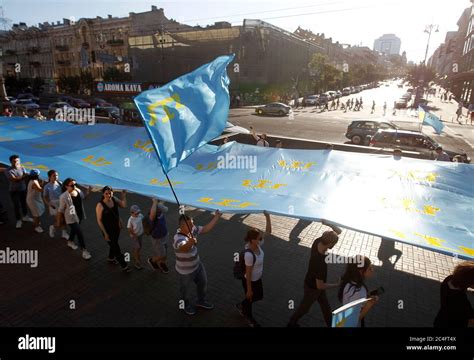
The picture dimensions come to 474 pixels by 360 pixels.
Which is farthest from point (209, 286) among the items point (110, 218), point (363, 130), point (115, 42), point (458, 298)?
point (115, 42)

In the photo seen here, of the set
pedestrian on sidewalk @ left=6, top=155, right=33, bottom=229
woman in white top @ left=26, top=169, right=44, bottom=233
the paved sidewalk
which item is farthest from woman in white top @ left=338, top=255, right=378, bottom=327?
pedestrian on sidewalk @ left=6, top=155, right=33, bottom=229

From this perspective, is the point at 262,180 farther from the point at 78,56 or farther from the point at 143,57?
the point at 78,56

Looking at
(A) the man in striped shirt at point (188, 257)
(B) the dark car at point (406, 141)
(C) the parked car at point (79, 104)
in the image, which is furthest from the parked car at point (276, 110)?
(A) the man in striped shirt at point (188, 257)

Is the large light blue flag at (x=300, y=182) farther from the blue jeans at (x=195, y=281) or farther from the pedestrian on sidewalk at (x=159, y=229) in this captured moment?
the blue jeans at (x=195, y=281)

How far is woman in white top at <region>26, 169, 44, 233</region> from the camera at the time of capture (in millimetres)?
7777

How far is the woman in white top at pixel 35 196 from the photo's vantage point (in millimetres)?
7777

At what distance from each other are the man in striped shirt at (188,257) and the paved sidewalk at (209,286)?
38 cm

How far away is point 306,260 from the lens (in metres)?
7.29

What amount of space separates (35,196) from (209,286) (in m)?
5.38

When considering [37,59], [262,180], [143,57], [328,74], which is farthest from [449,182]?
[37,59]

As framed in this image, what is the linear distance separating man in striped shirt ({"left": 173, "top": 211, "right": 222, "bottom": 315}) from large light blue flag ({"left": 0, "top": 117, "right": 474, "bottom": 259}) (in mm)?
506

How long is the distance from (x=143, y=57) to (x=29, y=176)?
50961 millimetres

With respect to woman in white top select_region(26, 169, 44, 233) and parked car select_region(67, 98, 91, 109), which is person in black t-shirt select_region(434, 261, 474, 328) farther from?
parked car select_region(67, 98, 91, 109)

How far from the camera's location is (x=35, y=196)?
8.07m
